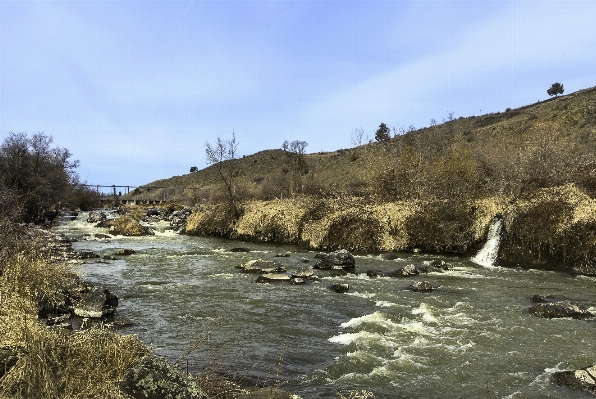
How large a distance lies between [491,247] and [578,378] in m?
12.5

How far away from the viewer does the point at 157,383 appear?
3.82m

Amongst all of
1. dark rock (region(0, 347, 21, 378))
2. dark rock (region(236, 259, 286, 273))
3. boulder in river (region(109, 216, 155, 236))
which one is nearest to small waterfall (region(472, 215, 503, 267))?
dark rock (region(236, 259, 286, 273))

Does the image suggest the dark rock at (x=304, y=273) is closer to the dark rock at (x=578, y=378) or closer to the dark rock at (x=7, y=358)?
the dark rock at (x=578, y=378)

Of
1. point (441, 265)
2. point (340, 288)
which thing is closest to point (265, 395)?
point (340, 288)

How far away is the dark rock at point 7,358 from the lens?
406 cm

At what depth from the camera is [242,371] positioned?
6777 millimetres

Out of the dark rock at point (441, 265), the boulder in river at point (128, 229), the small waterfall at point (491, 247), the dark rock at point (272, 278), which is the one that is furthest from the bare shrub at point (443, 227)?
the boulder in river at point (128, 229)

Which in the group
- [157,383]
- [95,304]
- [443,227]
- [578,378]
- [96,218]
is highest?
[96,218]

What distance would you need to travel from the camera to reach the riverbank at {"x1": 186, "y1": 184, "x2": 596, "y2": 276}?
52.1 ft

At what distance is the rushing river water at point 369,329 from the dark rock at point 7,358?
8.74ft

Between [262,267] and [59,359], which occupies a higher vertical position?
[59,359]

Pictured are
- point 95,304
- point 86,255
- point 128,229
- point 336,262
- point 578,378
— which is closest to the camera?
point 578,378

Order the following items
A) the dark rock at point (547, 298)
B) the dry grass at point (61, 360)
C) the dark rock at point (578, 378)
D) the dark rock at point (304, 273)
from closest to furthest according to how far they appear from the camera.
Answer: the dry grass at point (61, 360), the dark rock at point (578, 378), the dark rock at point (547, 298), the dark rock at point (304, 273)

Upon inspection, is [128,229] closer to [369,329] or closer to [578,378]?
[369,329]
